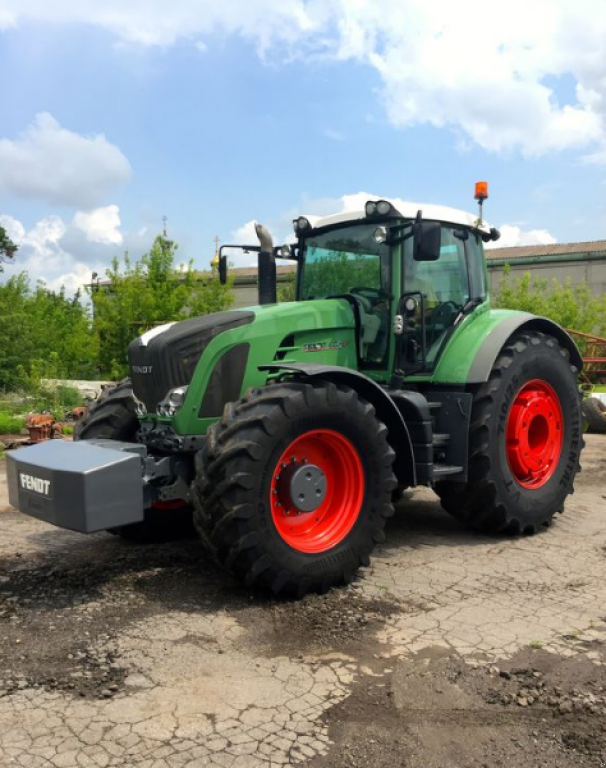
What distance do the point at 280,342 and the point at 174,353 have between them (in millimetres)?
764

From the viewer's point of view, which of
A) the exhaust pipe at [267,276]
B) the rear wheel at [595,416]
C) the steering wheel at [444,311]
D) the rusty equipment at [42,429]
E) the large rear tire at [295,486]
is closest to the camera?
the large rear tire at [295,486]

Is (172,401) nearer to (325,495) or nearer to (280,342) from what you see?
(280,342)

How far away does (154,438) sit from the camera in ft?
16.5

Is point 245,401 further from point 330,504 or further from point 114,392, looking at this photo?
point 114,392

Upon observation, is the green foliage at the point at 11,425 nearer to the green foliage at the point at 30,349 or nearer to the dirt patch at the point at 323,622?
the green foliage at the point at 30,349

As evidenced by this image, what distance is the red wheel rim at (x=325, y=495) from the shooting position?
A: 4.58 meters

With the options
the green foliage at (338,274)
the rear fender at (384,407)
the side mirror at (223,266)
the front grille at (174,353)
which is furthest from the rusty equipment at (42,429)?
the rear fender at (384,407)

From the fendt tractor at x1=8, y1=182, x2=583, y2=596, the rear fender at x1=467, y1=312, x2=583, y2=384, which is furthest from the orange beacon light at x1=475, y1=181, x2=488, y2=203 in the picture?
the rear fender at x1=467, y1=312, x2=583, y2=384

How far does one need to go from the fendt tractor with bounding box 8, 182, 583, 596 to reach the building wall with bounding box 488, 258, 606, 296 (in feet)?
85.3

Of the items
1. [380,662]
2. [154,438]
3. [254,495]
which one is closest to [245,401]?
[254,495]

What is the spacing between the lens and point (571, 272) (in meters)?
32.0

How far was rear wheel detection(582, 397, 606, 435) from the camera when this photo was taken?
12273 mm

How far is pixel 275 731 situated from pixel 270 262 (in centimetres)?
412

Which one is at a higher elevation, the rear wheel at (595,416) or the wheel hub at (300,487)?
the wheel hub at (300,487)
